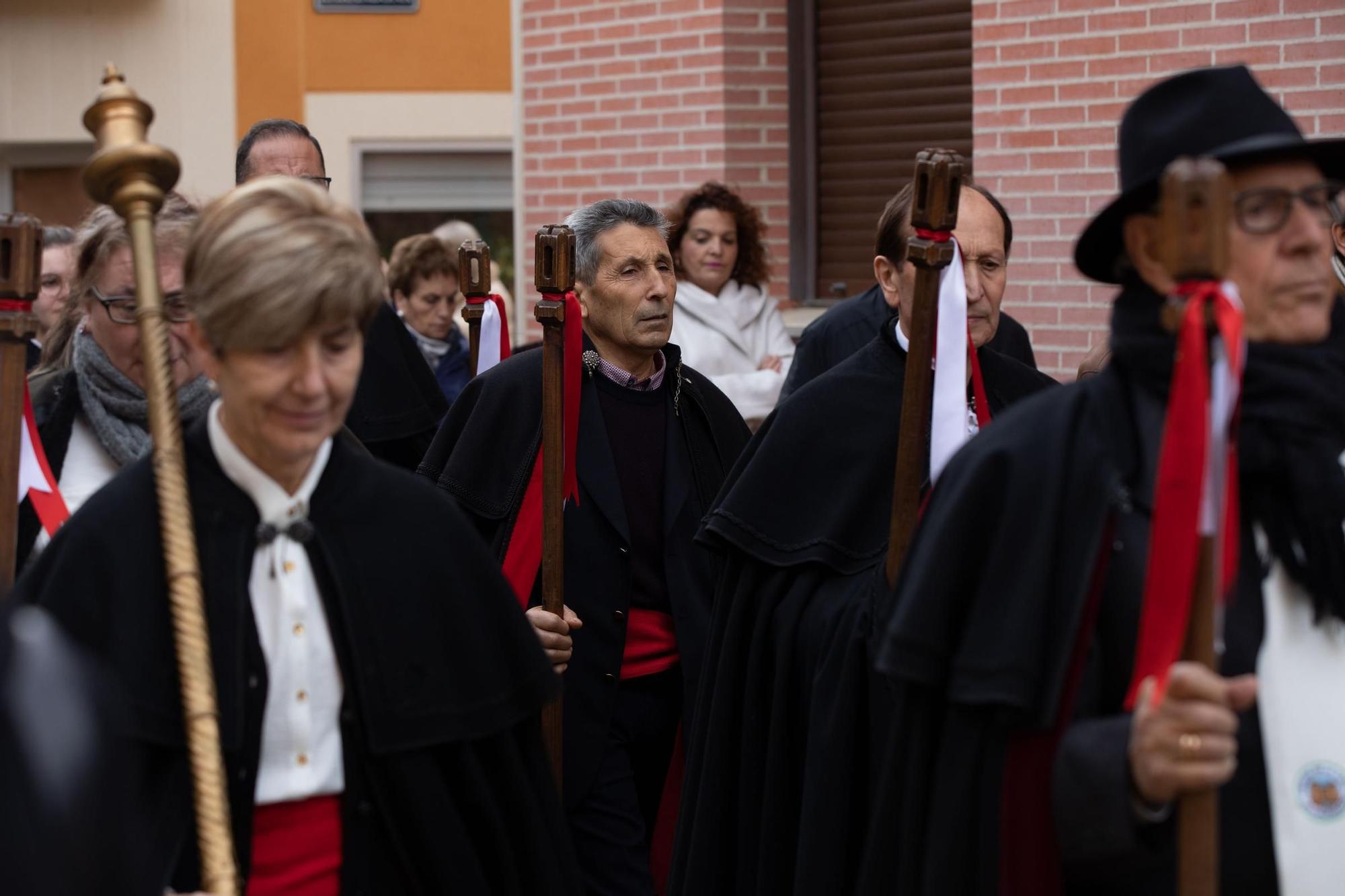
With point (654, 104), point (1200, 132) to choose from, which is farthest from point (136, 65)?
point (1200, 132)

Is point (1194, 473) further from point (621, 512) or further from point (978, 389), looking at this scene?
point (621, 512)

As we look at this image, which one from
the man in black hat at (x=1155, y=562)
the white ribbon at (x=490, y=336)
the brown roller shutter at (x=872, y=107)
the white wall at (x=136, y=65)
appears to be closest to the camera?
the man in black hat at (x=1155, y=562)

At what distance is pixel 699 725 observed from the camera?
4.82 meters

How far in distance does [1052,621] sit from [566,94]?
6518 millimetres

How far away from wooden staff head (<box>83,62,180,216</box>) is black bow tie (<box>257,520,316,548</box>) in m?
0.50

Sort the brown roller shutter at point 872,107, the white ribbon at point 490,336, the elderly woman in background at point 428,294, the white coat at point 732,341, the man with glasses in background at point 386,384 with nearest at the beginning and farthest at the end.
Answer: the man with glasses in background at point 386,384 → the white ribbon at point 490,336 → the white coat at point 732,341 → the brown roller shutter at point 872,107 → the elderly woman in background at point 428,294

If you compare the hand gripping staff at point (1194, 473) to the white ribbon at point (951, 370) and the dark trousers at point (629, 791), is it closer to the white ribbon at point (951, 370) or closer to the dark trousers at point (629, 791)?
the white ribbon at point (951, 370)

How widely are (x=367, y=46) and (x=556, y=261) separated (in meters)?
10.7

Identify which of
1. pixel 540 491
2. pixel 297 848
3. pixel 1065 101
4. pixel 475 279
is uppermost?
pixel 1065 101

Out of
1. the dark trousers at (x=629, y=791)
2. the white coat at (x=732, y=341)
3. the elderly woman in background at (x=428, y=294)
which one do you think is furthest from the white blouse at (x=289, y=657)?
the elderly woman in background at (x=428, y=294)

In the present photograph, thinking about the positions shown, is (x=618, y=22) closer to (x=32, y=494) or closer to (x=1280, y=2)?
(x=1280, y=2)

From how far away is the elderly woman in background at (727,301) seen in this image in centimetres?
761

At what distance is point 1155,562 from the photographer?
8.42 feet

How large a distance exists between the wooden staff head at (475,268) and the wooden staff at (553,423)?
3.88 ft
